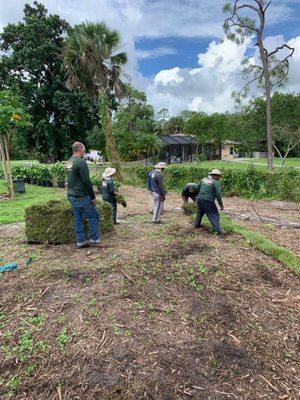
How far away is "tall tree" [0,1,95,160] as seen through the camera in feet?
91.8

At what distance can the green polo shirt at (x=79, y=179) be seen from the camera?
5.36 metres

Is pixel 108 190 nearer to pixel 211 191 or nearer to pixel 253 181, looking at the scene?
pixel 211 191

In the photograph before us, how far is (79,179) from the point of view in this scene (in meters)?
5.47

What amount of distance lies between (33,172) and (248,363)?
1769cm

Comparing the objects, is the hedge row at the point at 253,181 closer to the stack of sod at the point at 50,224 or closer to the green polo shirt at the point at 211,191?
the green polo shirt at the point at 211,191

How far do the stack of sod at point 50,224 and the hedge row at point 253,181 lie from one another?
8.78 m

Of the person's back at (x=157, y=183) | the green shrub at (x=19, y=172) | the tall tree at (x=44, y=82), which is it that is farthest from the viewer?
the tall tree at (x=44, y=82)

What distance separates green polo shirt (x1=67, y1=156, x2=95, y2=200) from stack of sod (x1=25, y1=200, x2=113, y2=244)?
0.66 meters

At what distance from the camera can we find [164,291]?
168 inches

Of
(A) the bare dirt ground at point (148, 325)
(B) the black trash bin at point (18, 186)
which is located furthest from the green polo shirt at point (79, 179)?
(B) the black trash bin at point (18, 186)

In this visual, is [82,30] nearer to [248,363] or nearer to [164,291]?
[164,291]

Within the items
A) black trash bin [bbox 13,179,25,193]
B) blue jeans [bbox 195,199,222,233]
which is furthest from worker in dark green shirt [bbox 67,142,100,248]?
black trash bin [bbox 13,179,25,193]

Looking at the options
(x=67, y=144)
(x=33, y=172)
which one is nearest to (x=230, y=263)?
(x=33, y=172)

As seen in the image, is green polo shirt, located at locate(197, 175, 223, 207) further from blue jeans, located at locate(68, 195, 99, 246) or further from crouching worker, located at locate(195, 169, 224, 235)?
blue jeans, located at locate(68, 195, 99, 246)
